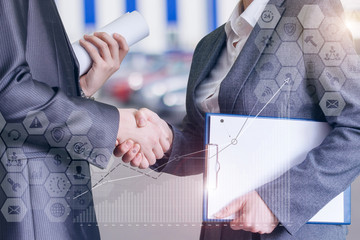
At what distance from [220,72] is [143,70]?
0.14 m

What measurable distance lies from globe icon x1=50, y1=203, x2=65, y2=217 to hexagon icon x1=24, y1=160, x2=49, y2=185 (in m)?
0.04

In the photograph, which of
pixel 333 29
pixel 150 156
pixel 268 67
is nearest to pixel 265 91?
pixel 268 67

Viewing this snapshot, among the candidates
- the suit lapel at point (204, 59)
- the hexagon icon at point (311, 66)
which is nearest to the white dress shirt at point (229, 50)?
the suit lapel at point (204, 59)

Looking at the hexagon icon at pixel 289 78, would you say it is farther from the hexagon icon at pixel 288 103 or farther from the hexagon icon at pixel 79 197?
the hexagon icon at pixel 79 197

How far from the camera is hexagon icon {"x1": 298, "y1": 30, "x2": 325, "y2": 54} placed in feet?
2.49

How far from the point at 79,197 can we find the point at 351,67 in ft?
1.59

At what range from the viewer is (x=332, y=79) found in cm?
74

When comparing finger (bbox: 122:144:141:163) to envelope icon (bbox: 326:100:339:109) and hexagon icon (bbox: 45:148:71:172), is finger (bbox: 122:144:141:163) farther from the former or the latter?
envelope icon (bbox: 326:100:339:109)

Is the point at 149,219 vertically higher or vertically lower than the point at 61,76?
lower

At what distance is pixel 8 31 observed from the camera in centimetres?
70

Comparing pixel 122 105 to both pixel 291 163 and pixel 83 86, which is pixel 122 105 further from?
pixel 291 163

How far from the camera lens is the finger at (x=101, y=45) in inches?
33.6

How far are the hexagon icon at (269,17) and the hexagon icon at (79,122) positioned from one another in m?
0.32

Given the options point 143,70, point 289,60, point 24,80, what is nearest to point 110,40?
point 143,70
